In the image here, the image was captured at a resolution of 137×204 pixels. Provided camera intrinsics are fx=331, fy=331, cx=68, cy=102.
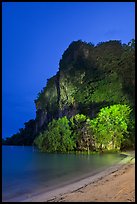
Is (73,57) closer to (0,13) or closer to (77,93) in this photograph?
(77,93)

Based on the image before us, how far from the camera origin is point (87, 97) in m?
44.3

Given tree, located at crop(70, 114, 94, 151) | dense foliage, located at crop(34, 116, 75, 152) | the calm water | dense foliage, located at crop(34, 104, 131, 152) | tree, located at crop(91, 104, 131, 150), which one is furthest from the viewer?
dense foliage, located at crop(34, 116, 75, 152)

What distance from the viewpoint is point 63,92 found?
189 feet

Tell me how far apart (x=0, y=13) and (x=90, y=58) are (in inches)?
2217

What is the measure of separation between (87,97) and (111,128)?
10.5m

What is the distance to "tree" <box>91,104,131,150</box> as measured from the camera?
34406mm

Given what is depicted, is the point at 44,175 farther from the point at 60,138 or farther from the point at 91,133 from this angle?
the point at 60,138

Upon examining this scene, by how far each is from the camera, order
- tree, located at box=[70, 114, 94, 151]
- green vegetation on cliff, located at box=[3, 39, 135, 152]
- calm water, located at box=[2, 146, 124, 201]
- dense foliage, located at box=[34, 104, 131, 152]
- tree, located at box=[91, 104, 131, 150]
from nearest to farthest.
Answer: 1. calm water, located at box=[2, 146, 124, 201]
2. tree, located at box=[91, 104, 131, 150]
3. dense foliage, located at box=[34, 104, 131, 152]
4. green vegetation on cliff, located at box=[3, 39, 135, 152]
5. tree, located at box=[70, 114, 94, 151]

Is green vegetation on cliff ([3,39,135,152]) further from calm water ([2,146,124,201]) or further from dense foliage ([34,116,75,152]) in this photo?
calm water ([2,146,124,201])

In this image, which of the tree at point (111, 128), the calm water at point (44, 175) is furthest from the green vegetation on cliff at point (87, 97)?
the calm water at point (44, 175)

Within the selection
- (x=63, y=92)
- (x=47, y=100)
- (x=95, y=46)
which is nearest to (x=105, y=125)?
(x=63, y=92)

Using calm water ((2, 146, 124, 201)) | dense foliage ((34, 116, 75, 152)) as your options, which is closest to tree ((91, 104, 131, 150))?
dense foliage ((34, 116, 75, 152))

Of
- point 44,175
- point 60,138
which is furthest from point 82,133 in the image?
point 44,175

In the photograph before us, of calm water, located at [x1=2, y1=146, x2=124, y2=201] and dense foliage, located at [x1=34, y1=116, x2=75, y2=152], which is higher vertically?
dense foliage, located at [x1=34, y1=116, x2=75, y2=152]
